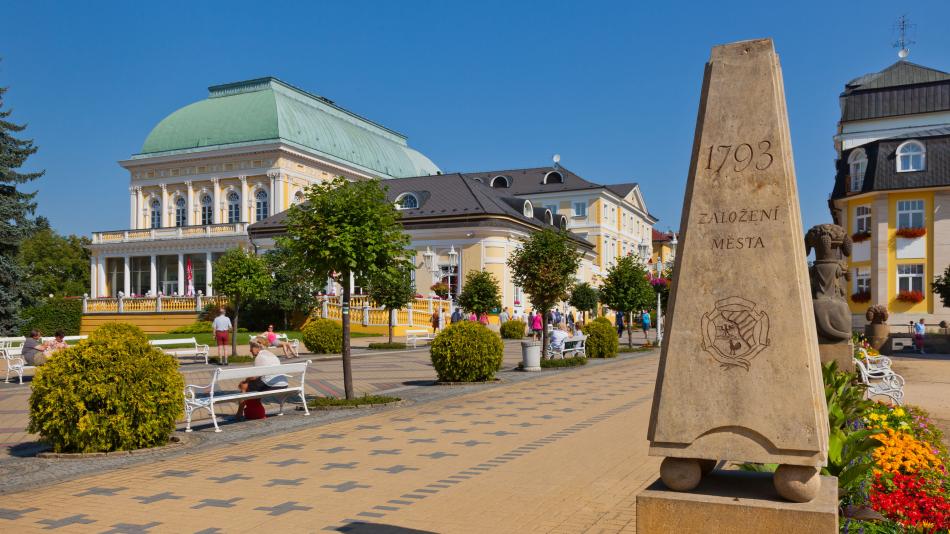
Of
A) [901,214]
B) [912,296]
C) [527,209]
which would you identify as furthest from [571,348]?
[527,209]

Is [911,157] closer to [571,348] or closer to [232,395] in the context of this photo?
[571,348]

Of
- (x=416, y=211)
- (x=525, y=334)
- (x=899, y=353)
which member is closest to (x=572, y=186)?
(x=416, y=211)

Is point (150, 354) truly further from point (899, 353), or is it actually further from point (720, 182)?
point (899, 353)

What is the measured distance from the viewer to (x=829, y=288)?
10.6m

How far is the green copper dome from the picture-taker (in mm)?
72037

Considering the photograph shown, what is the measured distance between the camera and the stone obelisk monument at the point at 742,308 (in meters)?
3.45

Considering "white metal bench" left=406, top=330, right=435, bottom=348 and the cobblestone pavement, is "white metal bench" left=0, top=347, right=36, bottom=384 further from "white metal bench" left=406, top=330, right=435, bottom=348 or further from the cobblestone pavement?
"white metal bench" left=406, top=330, right=435, bottom=348

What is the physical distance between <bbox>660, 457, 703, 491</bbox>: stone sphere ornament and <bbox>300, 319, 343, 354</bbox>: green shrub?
25.7m

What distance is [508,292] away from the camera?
156ft

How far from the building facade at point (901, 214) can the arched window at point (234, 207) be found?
50.0 metres

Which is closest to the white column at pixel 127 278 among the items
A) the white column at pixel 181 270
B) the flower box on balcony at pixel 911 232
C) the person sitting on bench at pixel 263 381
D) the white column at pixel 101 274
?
the white column at pixel 101 274

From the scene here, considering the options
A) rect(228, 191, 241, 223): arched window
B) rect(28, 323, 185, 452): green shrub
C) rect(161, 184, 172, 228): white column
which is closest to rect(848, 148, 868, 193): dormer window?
rect(28, 323, 185, 452): green shrub

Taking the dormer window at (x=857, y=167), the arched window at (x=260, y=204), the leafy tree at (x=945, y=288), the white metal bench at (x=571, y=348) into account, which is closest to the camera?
the white metal bench at (x=571, y=348)

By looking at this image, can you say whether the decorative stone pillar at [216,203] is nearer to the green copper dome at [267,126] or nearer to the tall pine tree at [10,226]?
the green copper dome at [267,126]
